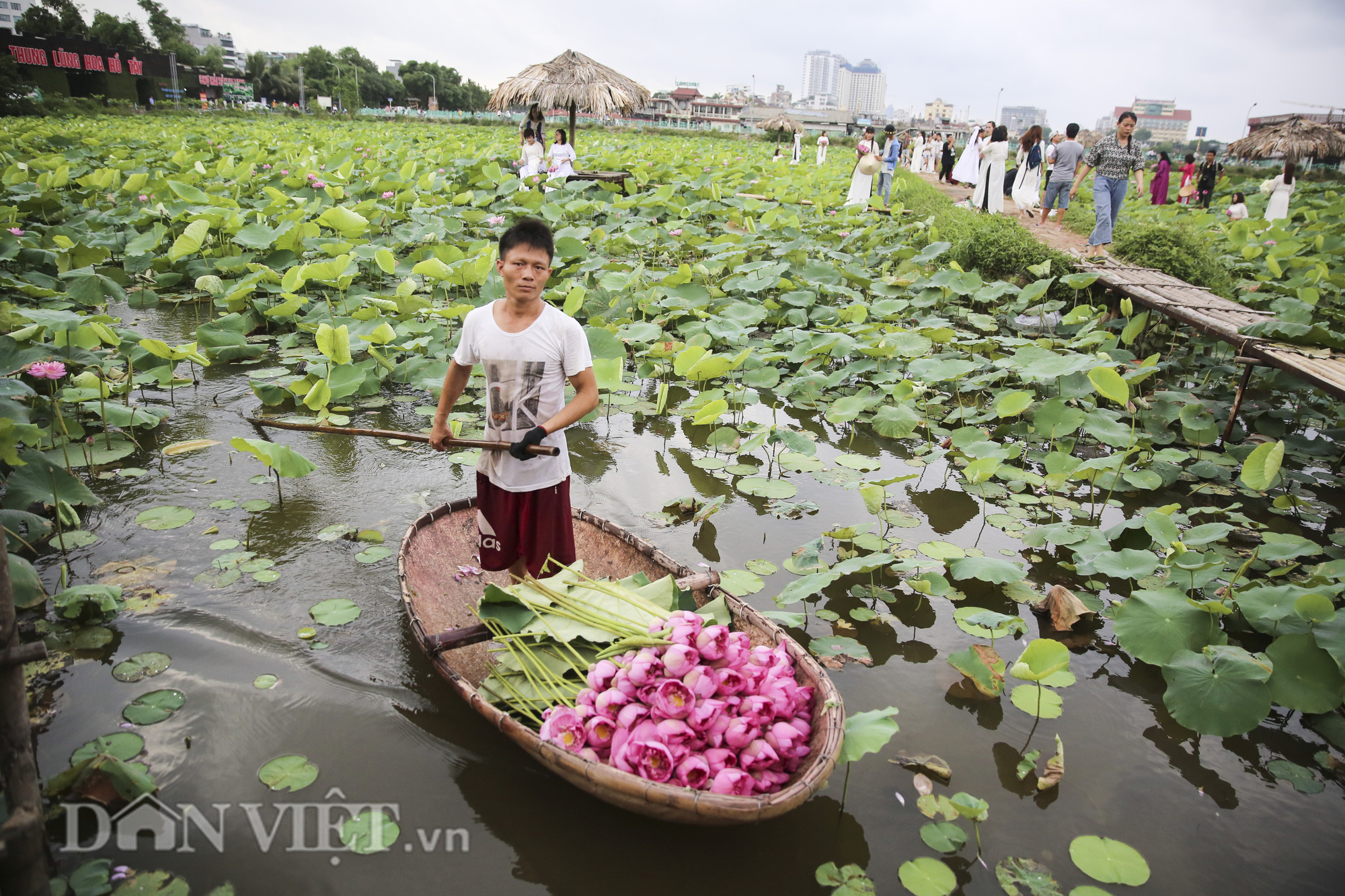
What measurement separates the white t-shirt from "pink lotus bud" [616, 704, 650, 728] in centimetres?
73

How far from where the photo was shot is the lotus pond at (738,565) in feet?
5.50

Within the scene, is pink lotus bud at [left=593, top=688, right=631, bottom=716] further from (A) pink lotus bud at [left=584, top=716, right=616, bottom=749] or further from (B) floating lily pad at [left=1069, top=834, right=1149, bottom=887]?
(B) floating lily pad at [left=1069, top=834, right=1149, bottom=887]

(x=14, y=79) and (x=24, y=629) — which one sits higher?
(x=14, y=79)

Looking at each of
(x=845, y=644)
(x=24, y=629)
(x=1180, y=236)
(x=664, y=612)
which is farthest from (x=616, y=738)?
(x=1180, y=236)

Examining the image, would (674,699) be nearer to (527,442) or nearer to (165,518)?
(527,442)

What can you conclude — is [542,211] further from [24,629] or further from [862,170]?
[24,629]

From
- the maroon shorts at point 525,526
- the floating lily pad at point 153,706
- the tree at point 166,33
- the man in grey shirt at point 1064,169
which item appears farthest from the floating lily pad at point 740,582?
the tree at point 166,33

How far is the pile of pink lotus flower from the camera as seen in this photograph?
1.48 metres

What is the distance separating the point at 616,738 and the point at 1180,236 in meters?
7.17

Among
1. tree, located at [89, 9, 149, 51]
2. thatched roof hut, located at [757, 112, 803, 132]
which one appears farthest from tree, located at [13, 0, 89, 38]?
thatched roof hut, located at [757, 112, 803, 132]

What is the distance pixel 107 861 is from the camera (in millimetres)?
1502

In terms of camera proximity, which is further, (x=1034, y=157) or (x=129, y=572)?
(x=1034, y=157)

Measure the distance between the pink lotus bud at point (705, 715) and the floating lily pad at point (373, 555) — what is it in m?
1.60

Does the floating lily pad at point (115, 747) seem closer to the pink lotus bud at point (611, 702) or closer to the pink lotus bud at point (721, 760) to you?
the pink lotus bud at point (611, 702)
